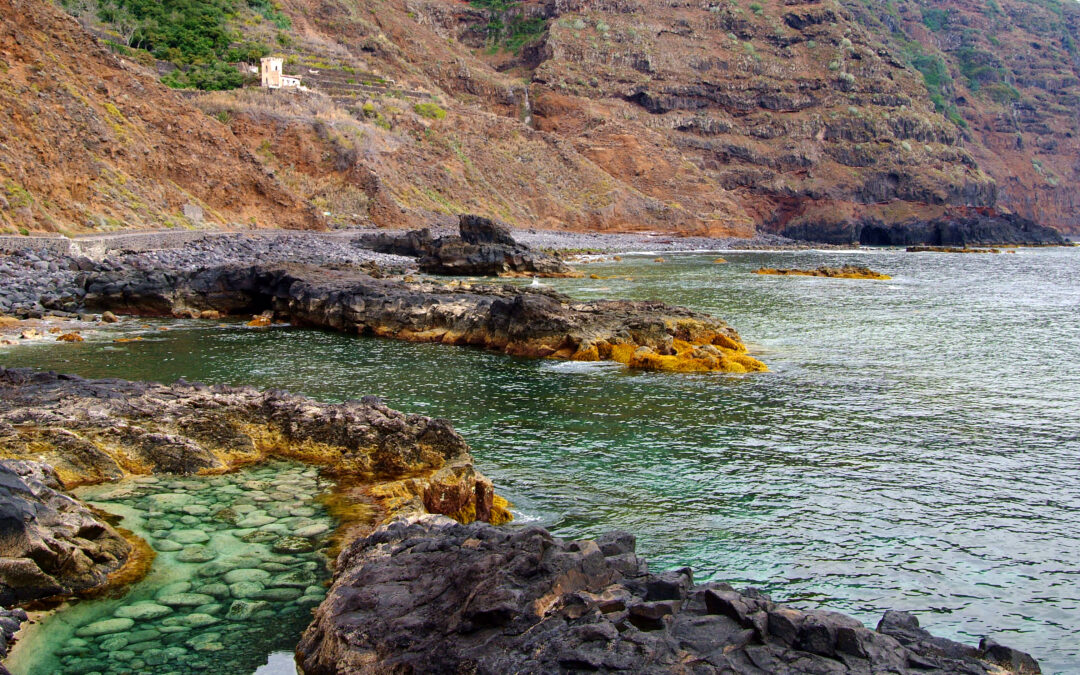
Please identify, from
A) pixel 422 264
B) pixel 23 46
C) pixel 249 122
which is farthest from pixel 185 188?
pixel 249 122

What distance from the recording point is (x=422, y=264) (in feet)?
170

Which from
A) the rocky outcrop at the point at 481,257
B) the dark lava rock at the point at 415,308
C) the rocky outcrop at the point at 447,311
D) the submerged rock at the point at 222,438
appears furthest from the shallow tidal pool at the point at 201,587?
the rocky outcrop at the point at 481,257

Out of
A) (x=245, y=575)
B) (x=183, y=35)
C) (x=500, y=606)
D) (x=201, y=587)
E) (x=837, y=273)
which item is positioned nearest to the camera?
(x=500, y=606)

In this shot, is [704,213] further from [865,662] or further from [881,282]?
[865,662]

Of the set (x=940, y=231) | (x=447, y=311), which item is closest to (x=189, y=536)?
(x=447, y=311)

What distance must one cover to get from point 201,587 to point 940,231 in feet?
399

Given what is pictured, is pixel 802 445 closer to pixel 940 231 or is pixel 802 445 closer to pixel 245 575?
pixel 245 575

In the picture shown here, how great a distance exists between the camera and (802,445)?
1462 centimetres

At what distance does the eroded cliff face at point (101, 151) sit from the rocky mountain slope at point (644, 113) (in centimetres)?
2529

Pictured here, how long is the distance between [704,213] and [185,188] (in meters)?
76.6

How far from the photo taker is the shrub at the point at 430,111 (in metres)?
A: 94.5

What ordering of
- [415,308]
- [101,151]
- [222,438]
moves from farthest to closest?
1. [101,151]
2. [415,308]
3. [222,438]

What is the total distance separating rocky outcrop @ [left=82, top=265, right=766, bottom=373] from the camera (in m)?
23.5

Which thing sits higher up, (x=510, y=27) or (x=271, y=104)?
(x=510, y=27)
